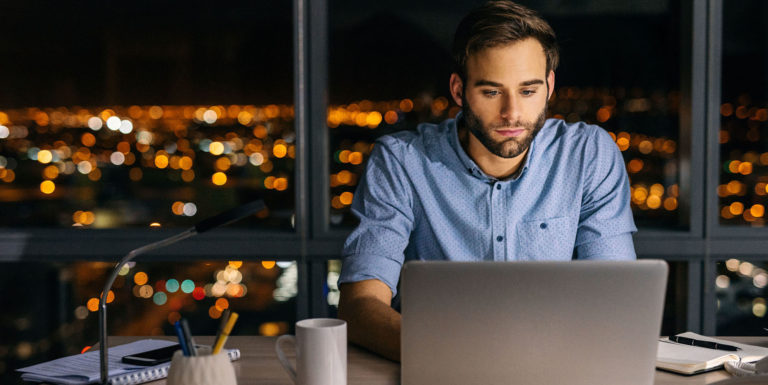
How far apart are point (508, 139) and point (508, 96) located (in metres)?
0.13

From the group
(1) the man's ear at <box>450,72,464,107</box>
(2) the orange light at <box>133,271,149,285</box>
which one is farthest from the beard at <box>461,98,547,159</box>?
(2) the orange light at <box>133,271,149,285</box>

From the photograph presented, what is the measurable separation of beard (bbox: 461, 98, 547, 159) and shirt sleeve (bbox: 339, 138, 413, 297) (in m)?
0.26

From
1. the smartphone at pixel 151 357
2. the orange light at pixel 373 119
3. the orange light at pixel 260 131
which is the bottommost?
the smartphone at pixel 151 357

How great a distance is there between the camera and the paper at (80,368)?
1182 millimetres

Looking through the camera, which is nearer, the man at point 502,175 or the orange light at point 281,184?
the man at point 502,175

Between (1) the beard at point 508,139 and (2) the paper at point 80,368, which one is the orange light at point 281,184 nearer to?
(1) the beard at point 508,139

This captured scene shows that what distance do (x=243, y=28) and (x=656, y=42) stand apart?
179 centimetres

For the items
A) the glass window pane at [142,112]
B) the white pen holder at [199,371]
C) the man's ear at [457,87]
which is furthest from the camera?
the glass window pane at [142,112]

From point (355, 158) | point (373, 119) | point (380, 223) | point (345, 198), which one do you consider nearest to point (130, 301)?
point (345, 198)

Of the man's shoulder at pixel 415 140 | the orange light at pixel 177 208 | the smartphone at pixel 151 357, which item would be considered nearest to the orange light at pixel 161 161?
the orange light at pixel 177 208

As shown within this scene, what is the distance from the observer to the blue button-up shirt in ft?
6.18

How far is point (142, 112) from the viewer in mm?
2912

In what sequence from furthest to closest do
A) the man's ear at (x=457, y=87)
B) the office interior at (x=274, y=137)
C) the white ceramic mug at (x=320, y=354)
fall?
1. the office interior at (x=274, y=137)
2. the man's ear at (x=457, y=87)
3. the white ceramic mug at (x=320, y=354)

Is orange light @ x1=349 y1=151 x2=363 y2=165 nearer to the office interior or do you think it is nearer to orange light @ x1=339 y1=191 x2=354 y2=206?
the office interior
